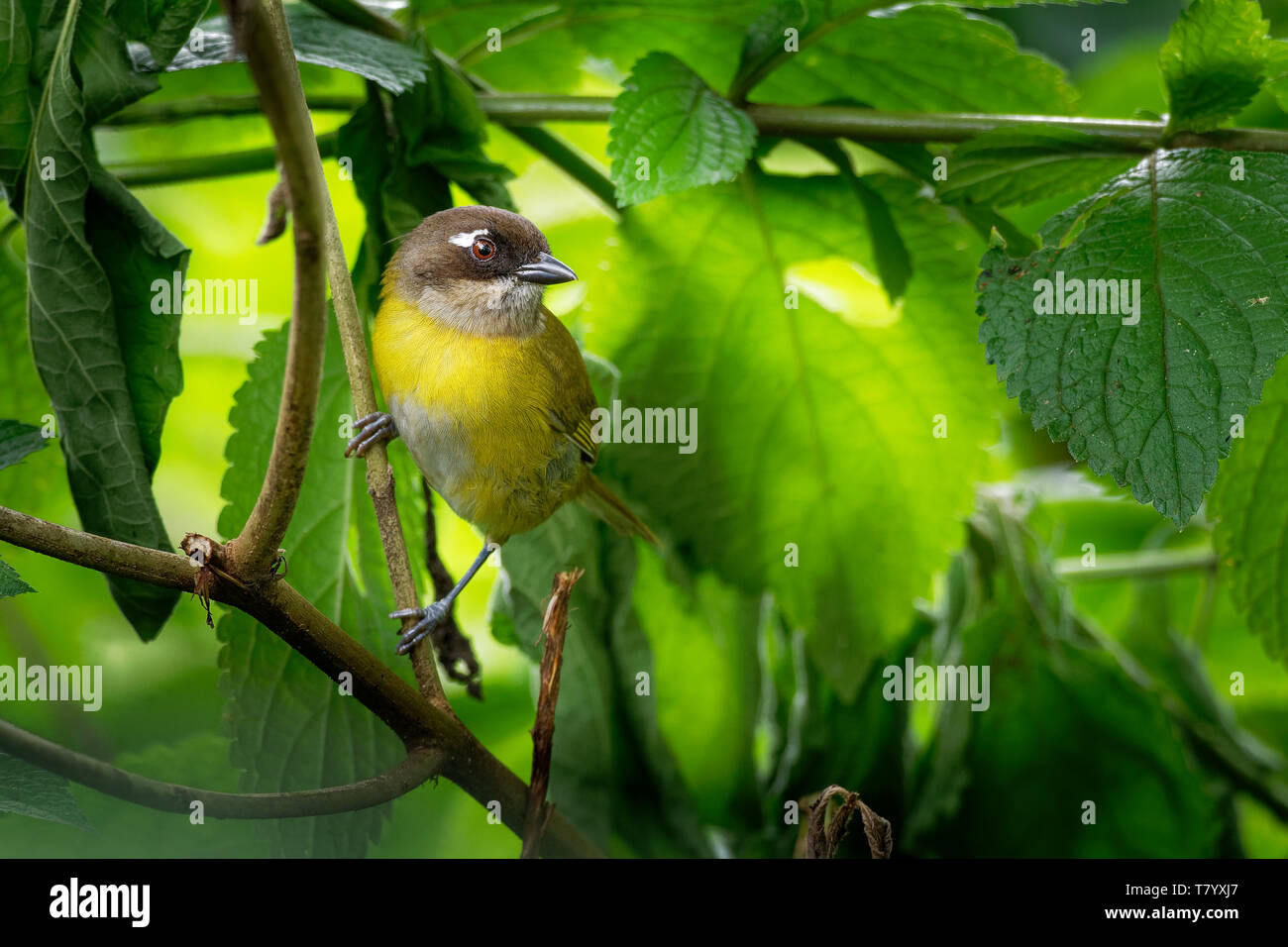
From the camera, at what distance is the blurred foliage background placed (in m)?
1.09

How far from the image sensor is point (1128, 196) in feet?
2.82

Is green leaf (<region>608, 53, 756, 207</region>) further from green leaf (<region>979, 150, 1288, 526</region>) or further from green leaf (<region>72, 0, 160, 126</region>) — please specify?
green leaf (<region>72, 0, 160, 126</region>)

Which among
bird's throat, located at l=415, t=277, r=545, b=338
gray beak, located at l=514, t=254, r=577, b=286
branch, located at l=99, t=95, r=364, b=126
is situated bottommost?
bird's throat, located at l=415, t=277, r=545, b=338

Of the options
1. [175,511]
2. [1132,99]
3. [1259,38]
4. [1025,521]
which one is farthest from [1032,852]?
[1132,99]

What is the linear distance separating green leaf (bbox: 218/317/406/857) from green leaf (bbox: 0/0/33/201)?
8.7 inches

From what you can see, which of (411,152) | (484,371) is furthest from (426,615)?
(411,152)

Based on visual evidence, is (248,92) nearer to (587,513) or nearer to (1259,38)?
(587,513)

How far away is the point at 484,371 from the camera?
1010mm

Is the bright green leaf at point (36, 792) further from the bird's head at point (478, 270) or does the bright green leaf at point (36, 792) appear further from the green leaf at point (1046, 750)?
the green leaf at point (1046, 750)

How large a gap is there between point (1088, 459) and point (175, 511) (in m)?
1.07

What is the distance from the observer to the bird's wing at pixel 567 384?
1027mm

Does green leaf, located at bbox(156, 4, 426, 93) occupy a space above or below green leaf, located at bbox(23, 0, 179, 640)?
above

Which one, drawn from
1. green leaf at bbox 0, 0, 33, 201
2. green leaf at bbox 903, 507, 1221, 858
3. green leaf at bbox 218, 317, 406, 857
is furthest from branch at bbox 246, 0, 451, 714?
green leaf at bbox 903, 507, 1221, 858

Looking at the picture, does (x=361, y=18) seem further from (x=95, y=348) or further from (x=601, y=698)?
(x=601, y=698)
